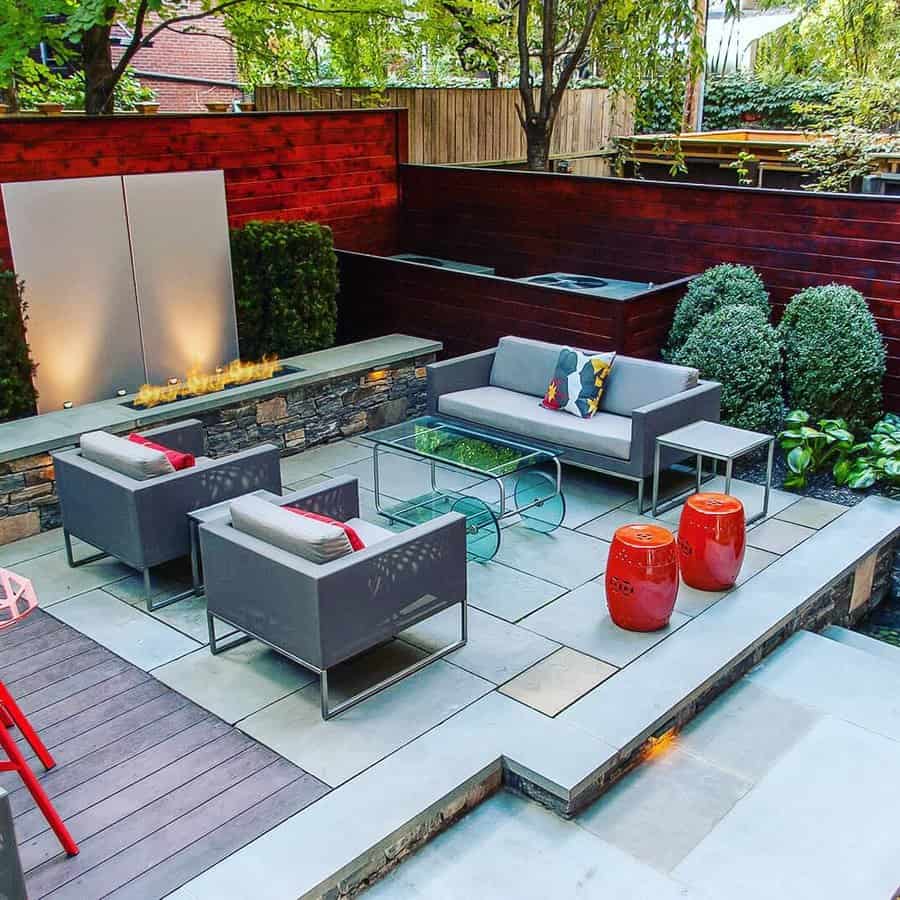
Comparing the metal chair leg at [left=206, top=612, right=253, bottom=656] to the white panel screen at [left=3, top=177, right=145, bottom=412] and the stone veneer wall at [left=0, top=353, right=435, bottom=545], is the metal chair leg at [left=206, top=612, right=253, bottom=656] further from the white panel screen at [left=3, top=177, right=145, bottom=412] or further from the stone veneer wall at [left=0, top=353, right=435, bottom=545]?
the white panel screen at [left=3, top=177, right=145, bottom=412]

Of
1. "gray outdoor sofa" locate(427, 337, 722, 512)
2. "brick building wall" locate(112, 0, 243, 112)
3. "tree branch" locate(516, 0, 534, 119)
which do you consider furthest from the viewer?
"brick building wall" locate(112, 0, 243, 112)

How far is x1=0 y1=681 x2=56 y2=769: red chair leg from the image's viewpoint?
370 centimetres

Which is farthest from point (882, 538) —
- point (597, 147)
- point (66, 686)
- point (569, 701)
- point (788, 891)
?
point (597, 147)

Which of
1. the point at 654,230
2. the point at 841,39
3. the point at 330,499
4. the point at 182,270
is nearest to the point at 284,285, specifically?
the point at 182,270

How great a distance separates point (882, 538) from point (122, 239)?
5.67 meters

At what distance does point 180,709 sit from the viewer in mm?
4324

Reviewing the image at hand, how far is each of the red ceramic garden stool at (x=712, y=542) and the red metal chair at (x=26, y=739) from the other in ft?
10.4

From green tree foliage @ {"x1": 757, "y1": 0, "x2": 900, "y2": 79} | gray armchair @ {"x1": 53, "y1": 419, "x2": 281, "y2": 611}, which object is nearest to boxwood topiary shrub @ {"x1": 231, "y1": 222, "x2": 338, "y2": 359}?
gray armchair @ {"x1": 53, "y1": 419, "x2": 281, "y2": 611}

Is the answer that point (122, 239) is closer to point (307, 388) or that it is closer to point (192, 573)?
point (307, 388)

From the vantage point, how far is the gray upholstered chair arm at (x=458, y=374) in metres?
7.35

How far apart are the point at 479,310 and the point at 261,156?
233 cm

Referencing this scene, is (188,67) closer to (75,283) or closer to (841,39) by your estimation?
(841,39)

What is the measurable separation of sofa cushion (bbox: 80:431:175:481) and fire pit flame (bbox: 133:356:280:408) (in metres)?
1.59

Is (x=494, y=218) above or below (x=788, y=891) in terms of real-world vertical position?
above
